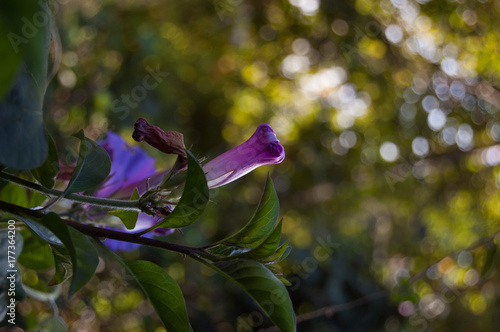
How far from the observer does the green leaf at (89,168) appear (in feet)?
1.27

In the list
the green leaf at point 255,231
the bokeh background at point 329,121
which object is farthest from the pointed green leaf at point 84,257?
the bokeh background at point 329,121

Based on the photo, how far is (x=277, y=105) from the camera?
8.01 ft

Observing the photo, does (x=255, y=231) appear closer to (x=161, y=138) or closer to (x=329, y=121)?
(x=161, y=138)

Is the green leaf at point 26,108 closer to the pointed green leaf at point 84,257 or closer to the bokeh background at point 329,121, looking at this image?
the pointed green leaf at point 84,257

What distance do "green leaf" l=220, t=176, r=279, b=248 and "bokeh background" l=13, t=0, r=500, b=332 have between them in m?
0.99

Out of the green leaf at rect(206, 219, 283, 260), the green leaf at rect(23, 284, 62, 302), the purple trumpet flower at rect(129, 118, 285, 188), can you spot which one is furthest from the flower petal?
the green leaf at rect(23, 284, 62, 302)

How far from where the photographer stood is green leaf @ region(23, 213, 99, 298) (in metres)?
0.32

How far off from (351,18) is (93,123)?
126 centimetres

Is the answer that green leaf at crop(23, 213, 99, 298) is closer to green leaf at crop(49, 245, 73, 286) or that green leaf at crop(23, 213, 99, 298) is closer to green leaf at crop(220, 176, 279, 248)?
green leaf at crop(49, 245, 73, 286)

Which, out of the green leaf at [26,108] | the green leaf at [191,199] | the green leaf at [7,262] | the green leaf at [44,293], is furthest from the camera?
the green leaf at [44,293]

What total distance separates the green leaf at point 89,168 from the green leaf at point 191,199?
0.06 metres

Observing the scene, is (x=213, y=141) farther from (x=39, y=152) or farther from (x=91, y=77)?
(x=39, y=152)

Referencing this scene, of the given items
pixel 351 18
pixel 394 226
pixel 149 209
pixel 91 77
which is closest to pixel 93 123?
pixel 91 77

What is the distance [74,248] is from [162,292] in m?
0.10
